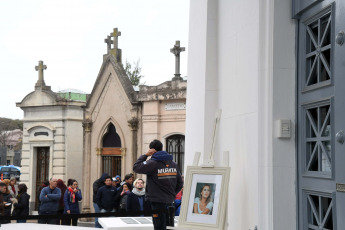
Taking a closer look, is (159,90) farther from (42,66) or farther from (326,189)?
(326,189)

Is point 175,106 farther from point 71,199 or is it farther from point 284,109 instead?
point 284,109

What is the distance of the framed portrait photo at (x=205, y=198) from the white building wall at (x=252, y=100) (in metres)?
0.27

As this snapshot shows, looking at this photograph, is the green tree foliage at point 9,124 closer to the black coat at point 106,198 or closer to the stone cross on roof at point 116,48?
the stone cross on roof at point 116,48

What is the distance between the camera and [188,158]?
24.9 feet

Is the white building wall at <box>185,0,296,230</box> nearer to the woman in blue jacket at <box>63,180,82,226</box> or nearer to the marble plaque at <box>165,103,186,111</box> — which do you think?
the woman in blue jacket at <box>63,180,82,226</box>

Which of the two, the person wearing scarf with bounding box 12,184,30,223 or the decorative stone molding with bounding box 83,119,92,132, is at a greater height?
the decorative stone molding with bounding box 83,119,92,132

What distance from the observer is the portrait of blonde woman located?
5.52 metres

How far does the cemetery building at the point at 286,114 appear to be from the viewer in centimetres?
446

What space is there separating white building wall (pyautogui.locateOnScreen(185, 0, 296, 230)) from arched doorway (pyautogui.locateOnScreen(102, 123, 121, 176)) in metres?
10.1

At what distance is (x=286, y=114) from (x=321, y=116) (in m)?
0.42

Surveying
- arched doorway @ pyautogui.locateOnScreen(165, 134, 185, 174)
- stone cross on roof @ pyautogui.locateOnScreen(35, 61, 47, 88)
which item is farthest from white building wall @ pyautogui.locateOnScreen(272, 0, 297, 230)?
stone cross on roof @ pyautogui.locateOnScreen(35, 61, 47, 88)

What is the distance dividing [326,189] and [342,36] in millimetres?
1203

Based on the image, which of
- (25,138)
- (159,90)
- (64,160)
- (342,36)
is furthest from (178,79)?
(342,36)

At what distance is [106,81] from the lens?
679 inches
